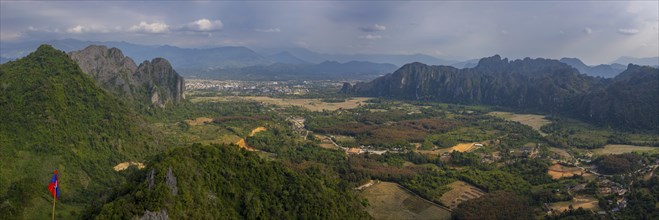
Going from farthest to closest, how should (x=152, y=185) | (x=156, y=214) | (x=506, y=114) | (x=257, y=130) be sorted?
(x=506, y=114) < (x=257, y=130) < (x=152, y=185) < (x=156, y=214)

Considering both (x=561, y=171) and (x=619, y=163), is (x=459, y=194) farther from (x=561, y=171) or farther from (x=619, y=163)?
(x=619, y=163)

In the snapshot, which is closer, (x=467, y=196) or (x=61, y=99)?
(x=467, y=196)

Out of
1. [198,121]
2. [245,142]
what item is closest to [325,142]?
[245,142]

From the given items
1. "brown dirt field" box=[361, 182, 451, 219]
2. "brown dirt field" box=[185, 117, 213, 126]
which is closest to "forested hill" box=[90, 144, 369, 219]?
"brown dirt field" box=[361, 182, 451, 219]

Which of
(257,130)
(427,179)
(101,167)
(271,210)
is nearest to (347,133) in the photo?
(257,130)

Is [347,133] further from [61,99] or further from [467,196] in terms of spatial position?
[61,99]

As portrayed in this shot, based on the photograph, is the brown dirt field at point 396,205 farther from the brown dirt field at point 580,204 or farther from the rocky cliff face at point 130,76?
the rocky cliff face at point 130,76

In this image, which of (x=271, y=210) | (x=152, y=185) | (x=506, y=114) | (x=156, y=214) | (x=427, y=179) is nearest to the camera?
(x=156, y=214)

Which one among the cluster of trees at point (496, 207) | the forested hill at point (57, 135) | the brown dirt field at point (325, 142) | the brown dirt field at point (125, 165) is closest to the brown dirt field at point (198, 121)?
the forested hill at point (57, 135)
